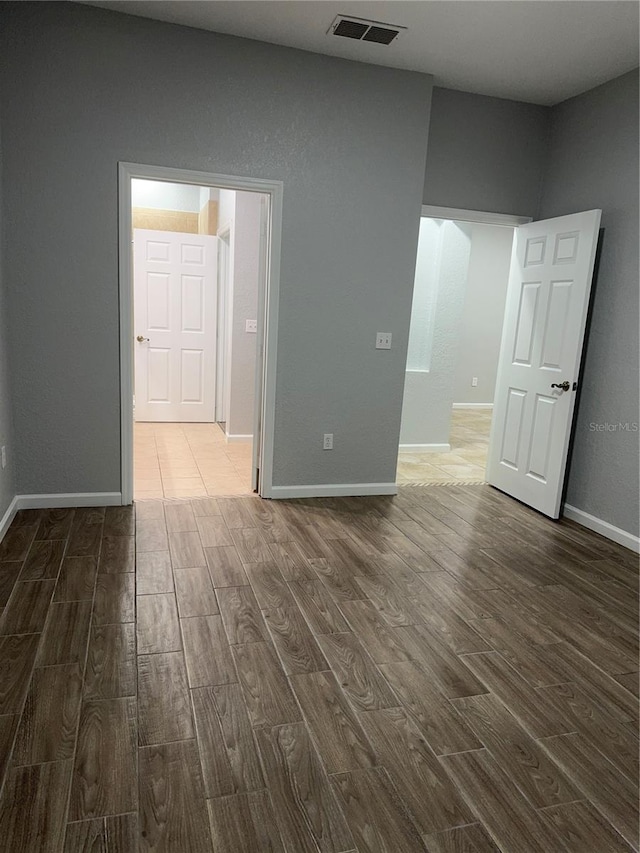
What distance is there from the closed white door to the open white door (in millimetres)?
3296

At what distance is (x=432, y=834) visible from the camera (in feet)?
4.97

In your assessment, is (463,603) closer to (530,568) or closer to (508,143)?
(530,568)

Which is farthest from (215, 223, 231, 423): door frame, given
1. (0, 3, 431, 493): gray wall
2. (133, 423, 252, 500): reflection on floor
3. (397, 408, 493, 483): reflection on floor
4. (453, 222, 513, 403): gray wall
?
(453, 222, 513, 403): gray wall

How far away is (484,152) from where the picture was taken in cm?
420

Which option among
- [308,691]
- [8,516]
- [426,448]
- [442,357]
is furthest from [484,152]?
→ [8,516]

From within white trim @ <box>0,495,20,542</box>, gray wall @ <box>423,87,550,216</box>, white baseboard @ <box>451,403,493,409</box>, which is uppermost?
gray wall @ <box>423,87,550,216</box>

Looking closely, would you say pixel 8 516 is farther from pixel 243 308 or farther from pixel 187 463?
pixel 243 308

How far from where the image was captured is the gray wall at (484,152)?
4090 millimetres

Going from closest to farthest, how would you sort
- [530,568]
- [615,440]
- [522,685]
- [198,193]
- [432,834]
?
[432,834] → [522,685] → [530,568] → [615,440] → [198,193]

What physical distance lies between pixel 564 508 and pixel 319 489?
1.72 metres

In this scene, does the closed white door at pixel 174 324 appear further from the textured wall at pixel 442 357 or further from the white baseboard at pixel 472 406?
the white baseboard at pixel 472 406

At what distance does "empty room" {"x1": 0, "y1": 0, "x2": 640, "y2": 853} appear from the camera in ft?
5.52

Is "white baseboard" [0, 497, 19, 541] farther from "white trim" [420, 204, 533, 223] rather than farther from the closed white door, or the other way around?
"white trim" [420, 204, 533, 223]

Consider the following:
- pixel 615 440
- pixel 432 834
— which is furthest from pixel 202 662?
pixel 615 440
